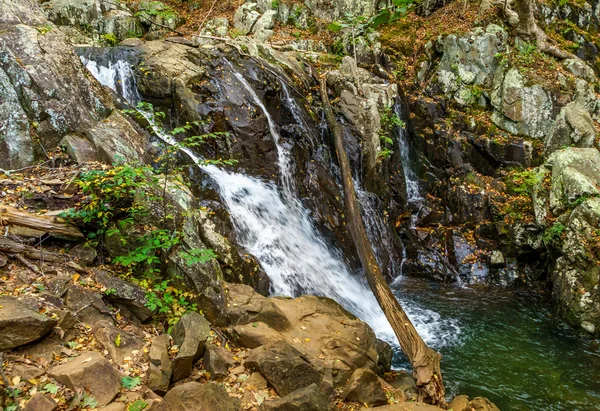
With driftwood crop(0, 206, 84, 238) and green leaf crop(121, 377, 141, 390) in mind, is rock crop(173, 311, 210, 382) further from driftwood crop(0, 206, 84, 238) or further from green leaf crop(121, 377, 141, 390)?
driftwood crop(0, 206, 84, 238)

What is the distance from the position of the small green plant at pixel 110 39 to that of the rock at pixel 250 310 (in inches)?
511

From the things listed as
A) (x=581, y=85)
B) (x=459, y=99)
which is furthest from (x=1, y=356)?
(x=581, y=85)

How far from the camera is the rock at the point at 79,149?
16.6 ft

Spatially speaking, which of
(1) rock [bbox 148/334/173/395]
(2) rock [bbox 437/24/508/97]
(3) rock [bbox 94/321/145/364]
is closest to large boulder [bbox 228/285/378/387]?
(1) rock [bbox 148/334/173/395]

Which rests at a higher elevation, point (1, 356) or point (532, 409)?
point (1, 356)

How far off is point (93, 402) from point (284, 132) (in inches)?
323

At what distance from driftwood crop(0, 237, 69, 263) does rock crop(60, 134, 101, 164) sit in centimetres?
154

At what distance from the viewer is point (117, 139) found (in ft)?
18.8

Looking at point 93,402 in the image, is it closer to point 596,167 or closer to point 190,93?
point 190,93

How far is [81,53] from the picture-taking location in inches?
388

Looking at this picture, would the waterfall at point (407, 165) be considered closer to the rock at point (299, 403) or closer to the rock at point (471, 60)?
the rock at point (471, 60)

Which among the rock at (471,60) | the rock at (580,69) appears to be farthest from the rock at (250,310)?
the rock at (580,69)

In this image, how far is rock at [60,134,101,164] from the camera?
5065 mm

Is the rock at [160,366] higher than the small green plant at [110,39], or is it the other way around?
the small green plant at [110,39]
